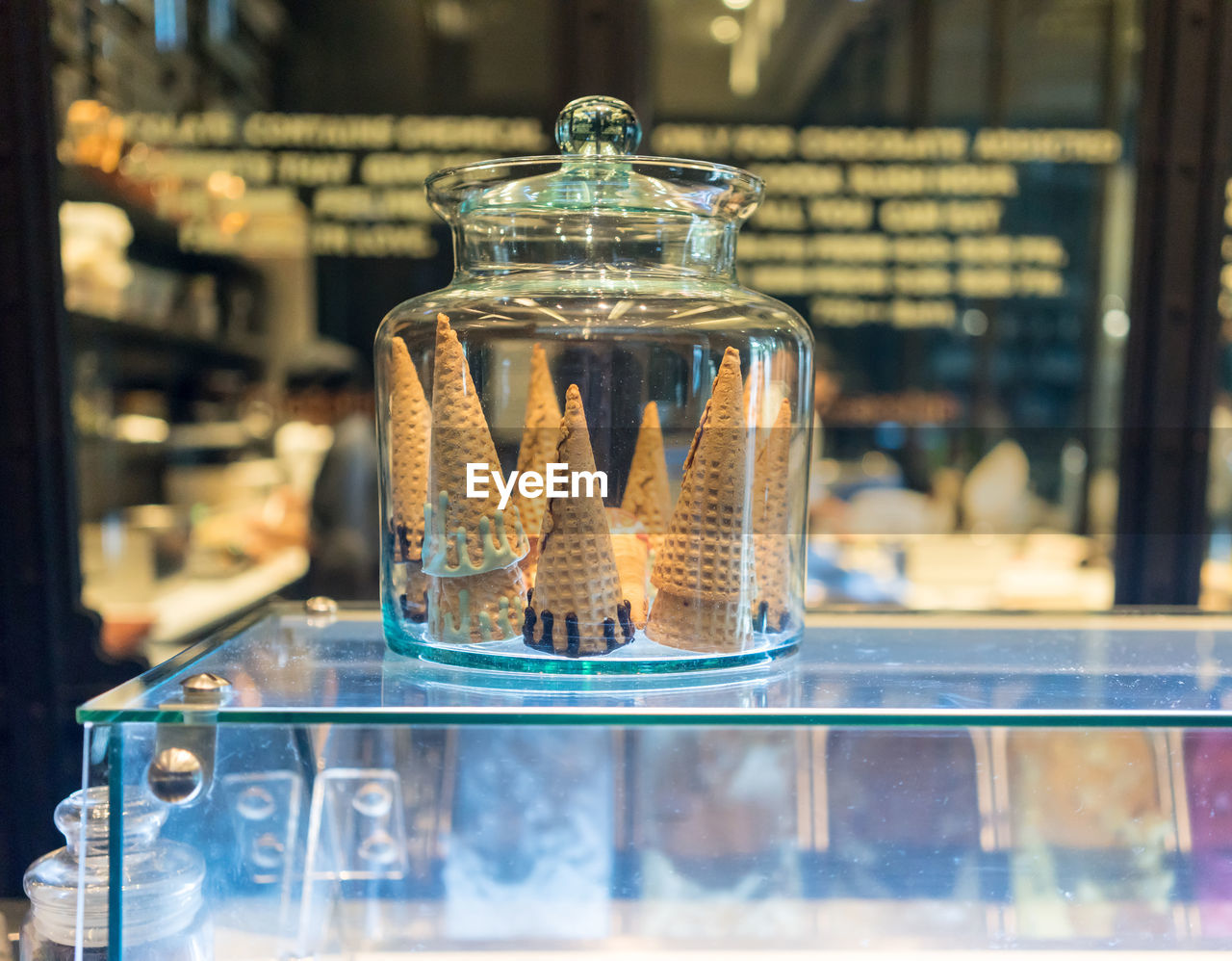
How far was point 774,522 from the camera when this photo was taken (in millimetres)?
700

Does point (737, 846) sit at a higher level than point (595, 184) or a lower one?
lower

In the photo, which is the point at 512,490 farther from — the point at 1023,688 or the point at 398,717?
the point at 1023,688

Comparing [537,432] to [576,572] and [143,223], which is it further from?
[143,223]

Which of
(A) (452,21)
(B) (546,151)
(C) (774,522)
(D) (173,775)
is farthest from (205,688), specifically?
(A) (452,21)

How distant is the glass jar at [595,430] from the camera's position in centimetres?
66

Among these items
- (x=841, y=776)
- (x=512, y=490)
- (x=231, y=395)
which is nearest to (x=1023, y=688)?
(x=841, y=776)

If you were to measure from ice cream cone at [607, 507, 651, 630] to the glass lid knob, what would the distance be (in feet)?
0.88

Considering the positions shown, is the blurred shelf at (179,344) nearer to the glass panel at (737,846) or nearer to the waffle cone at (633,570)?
the glass panel at (737,846)

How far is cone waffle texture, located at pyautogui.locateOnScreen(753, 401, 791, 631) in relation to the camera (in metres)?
0.69

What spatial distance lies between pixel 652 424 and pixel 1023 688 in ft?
0.98

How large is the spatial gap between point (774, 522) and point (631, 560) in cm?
10

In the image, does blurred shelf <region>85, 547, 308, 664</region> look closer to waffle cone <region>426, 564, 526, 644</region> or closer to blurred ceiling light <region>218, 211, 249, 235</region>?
blurred ceiling light <region>218, 211, 249, 235</region>

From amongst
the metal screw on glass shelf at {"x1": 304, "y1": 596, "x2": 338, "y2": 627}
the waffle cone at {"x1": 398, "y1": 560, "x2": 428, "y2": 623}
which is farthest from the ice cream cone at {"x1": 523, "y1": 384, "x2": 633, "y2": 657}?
the metal screw on glass shelf at {"x1": 304, "y1": 596, "x2": 338, "y2": 627}

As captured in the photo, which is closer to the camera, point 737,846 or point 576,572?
point 576,572
